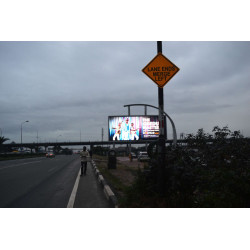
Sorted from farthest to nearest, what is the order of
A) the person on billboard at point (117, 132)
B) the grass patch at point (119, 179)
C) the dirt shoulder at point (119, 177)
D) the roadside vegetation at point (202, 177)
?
1. the person on billboard at point (117, 132)
2. the dirt shoulder at point (119, 177)
3. the grass patch at point (119, 179)
4. the roadside vegetation at point (202, 177)

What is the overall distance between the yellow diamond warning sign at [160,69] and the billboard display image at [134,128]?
57.4 feet

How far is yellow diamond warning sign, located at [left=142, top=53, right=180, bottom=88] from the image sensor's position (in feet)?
19.8

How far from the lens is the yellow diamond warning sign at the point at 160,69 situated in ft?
19.8

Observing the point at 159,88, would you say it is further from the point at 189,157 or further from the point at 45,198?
the point at 45,198

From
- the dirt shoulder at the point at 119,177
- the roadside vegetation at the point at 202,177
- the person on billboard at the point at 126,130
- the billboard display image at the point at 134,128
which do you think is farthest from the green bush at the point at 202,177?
the person on billboard at the point at 126,130

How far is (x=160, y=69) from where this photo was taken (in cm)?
607

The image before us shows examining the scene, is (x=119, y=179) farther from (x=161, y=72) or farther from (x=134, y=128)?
(x=134, y=128)

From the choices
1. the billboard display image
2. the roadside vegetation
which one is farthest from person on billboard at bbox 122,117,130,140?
the roadside vegetation

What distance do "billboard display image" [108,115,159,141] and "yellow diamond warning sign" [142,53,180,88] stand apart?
57.4 ft

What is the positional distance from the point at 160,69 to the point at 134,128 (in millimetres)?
17896

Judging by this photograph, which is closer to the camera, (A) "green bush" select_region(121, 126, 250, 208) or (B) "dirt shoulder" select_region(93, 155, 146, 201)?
(A) "green bush" select_region(121, 126, 250, 208)

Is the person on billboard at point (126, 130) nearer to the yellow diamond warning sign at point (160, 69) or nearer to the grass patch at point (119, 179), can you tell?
the grass patch at point (119, 179)

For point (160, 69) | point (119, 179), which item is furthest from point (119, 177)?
point (160, 69)

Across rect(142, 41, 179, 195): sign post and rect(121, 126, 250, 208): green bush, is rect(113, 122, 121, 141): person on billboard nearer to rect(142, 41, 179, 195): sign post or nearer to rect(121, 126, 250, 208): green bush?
rect(121, 126, 250, 208): green bush
